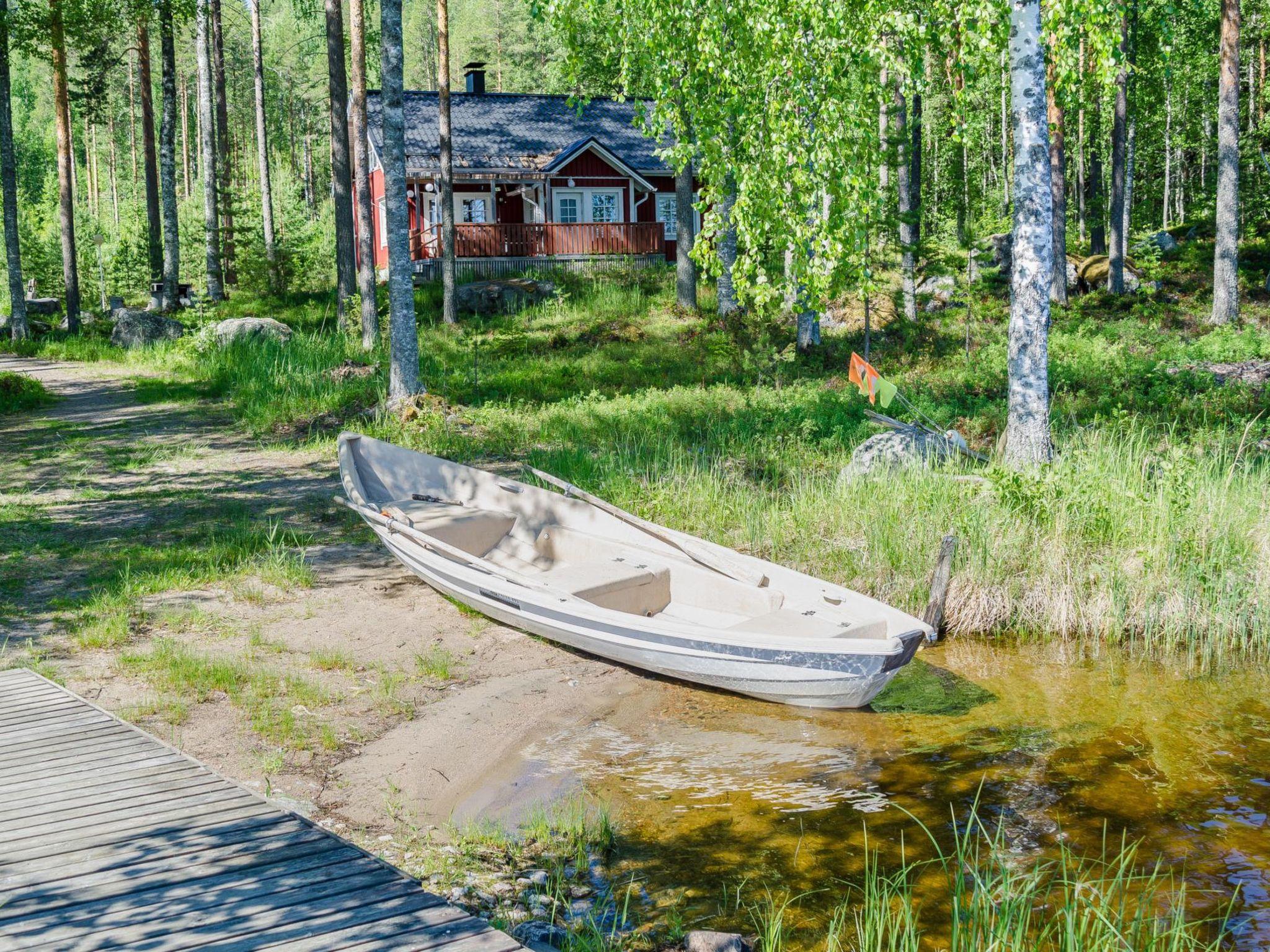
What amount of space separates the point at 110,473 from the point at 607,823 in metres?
9.86

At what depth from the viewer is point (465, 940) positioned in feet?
11.7

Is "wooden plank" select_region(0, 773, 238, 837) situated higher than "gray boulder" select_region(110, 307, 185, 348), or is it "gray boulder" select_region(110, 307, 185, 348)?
"gray boulder" select_region(110, 307, 185, 348)

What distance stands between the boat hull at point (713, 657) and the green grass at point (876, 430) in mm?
2038

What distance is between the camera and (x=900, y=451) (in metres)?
10.2

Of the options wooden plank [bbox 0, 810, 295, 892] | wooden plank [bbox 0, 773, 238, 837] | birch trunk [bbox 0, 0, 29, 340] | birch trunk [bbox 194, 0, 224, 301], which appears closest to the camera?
wooden plank [bbox 0, 810, 295, 892]

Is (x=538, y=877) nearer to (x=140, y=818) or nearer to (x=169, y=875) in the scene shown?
(x=169, y=875)

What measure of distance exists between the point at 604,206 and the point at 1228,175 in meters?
18.7

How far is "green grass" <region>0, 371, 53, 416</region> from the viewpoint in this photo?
1673 centimetres

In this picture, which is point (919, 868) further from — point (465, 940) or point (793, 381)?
point (793, 381)

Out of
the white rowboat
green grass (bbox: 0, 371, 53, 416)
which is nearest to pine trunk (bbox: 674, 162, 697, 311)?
green grass (bbox: 0, 371, 53, 416)

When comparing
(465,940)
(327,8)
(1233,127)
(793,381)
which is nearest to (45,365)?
(327,8)

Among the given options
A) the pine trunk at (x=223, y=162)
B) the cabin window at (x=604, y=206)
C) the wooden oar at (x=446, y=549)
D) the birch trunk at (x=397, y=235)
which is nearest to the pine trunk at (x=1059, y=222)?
the cabin window at (x=604, y=206)

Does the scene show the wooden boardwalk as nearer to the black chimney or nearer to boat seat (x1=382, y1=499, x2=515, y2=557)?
boat seat (x1=382, y1=499, x2=515, y2=557)

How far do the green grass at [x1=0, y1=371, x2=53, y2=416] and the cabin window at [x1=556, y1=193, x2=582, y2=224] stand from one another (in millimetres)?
19113
